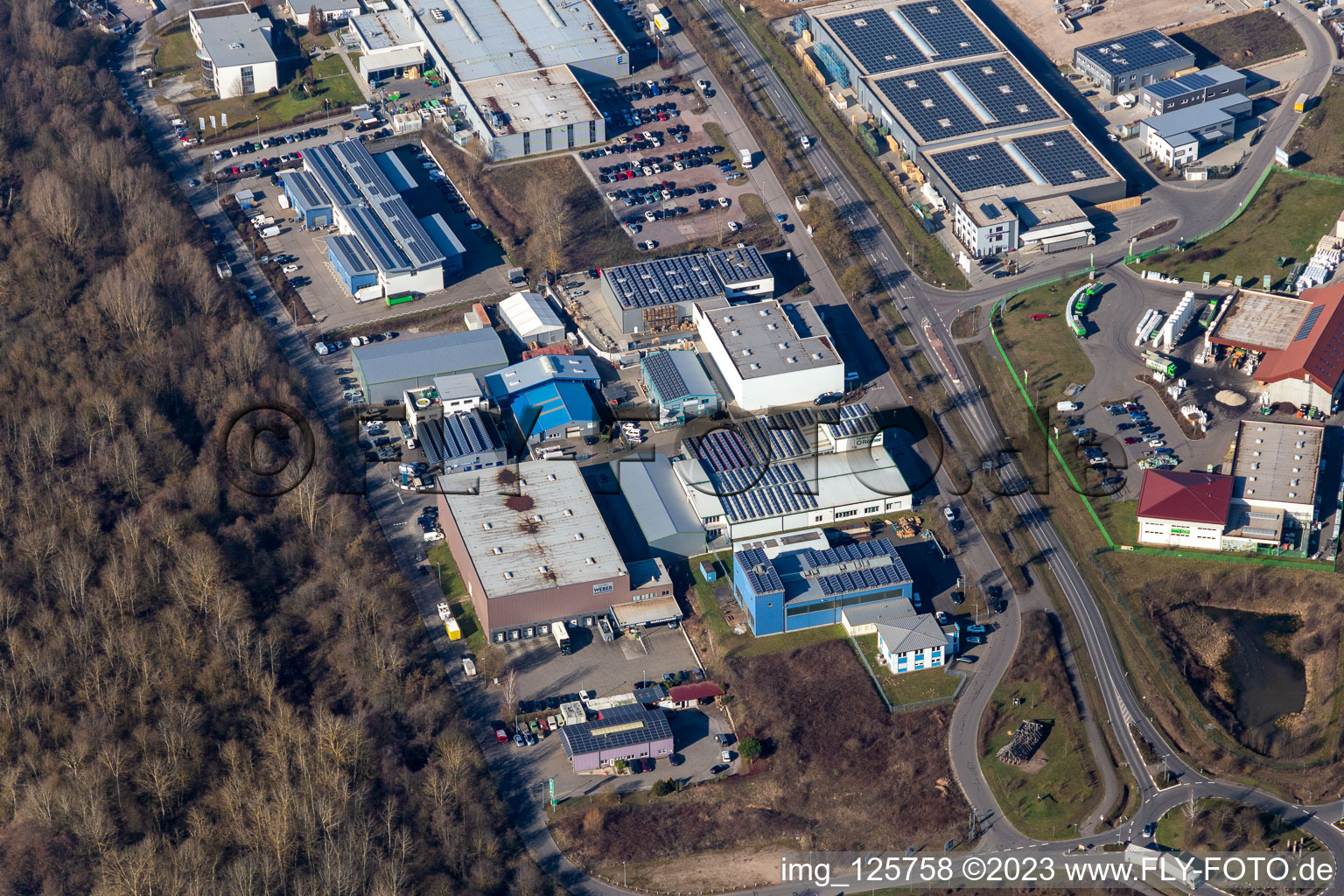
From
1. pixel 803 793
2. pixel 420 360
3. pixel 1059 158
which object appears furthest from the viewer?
pixel 1059 158

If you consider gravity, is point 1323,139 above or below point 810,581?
above

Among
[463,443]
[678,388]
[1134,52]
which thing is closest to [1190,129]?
[1134,52]

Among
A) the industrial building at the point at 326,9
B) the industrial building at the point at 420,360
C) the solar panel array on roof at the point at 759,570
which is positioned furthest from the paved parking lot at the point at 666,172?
the solar panel array on roof at the point at 759,570

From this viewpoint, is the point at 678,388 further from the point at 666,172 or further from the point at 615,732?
the point at 666,172

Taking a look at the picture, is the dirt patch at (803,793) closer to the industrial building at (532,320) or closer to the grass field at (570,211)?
the industrial building at (532,320)

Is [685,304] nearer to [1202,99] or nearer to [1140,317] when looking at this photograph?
[1140,317]

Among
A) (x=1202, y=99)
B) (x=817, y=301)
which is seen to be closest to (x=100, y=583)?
(x=817, y=301)

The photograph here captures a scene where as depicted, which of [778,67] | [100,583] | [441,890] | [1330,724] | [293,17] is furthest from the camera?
[293,17]
